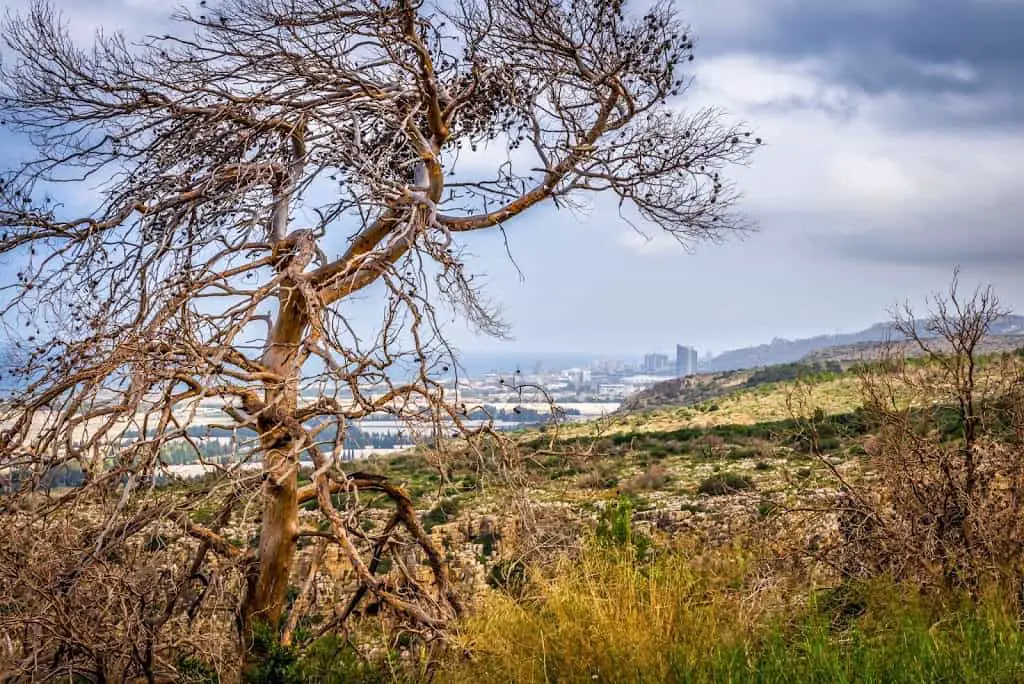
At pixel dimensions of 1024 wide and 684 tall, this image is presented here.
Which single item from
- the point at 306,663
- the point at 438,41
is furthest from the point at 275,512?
the point at 438,41

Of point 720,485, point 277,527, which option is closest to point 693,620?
point 277,527

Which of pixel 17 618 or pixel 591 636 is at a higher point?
pixel 17 618

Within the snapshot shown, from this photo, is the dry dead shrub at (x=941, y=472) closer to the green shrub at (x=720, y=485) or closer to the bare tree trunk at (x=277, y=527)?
the bare tree trunk at (x=277, y=527)

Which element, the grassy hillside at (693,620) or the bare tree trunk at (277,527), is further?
the bare tree trunk at (277,527)

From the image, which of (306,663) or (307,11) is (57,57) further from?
(306,663)

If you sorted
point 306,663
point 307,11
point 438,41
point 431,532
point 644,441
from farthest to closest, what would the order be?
point 644,441 → point 431,532 → point 438,41 → point 306,663 → point 307,11

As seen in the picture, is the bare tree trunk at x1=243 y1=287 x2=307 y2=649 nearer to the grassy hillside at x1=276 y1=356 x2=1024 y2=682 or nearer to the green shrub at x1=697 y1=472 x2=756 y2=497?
the grassy hillside at x1=276 y1=356 x2=1024 y2=682

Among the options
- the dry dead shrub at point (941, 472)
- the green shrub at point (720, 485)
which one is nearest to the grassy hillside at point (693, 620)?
the dry dead shrub at point (941, 472)

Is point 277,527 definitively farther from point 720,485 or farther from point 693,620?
point 720,485

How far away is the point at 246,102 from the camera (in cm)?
507

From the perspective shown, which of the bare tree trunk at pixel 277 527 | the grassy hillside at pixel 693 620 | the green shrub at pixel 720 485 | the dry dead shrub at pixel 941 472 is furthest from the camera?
the green shrub at pixel 720 485

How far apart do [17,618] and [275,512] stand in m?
1.45

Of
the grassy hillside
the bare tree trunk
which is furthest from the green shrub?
the bare tree trunk

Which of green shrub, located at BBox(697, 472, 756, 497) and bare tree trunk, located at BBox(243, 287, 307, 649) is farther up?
bare tree trunk, located at BBox(243, 287, 307, 649)
